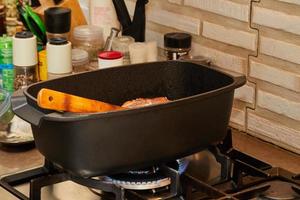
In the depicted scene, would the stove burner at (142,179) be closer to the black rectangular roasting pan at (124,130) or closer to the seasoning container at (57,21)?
the black rectangular roasting pan at (124,130)

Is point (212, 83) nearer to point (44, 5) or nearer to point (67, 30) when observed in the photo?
point (67, 30)

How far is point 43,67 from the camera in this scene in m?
Result: 1.82

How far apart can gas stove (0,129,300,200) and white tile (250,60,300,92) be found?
0.60ft

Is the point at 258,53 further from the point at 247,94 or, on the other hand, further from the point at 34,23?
the point at 34,23

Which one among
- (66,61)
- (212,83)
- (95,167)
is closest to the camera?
(95,167)

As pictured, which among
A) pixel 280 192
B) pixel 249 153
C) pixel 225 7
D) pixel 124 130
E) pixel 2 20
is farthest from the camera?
pixel 2 20

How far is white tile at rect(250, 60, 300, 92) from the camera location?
1.47m

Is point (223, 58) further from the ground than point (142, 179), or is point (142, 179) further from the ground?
point (223, 58)

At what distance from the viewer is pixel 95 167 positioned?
1177mm

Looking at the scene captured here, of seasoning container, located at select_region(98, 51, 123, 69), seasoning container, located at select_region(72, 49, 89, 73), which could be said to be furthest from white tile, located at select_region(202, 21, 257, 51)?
seasoning container, located at select_region(72, 49, 89, 73)

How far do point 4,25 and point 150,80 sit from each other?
73 cm

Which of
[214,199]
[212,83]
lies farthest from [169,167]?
[212,83]

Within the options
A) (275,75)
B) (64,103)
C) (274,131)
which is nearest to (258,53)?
(275,75)

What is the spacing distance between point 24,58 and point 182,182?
0.69 metres
